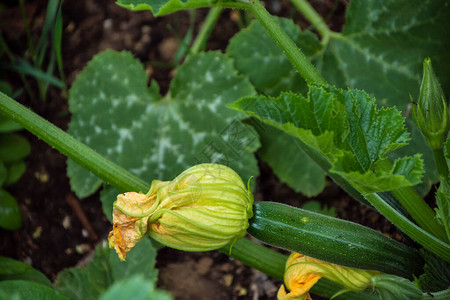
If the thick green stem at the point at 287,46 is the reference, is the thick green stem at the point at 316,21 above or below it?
below

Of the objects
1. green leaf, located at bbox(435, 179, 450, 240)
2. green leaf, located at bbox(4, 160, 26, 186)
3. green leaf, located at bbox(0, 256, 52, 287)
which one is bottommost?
green leaf, located at bbox(0, 256, 52, 287)

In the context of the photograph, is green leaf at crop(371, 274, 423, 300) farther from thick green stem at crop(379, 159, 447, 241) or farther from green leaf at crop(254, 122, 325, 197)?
green leaf at crop(254, 122, 325, 197)

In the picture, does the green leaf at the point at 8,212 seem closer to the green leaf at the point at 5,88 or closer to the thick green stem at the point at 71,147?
the green leaf at the point at 5,88

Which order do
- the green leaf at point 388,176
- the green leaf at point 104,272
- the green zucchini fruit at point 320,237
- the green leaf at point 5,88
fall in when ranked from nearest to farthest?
the green leaf at point 388,176
the green zucchini fruit at point 320,237
the green leaf at point 104,272
the green leaf at point 5,88

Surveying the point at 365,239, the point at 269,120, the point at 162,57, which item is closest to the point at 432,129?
the point at 365,239

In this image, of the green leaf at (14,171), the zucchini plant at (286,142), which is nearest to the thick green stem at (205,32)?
the zucchini plant at (286,142)

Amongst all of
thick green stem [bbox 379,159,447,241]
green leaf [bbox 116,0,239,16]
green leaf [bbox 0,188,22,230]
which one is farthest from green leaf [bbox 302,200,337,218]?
green leaf [bbox 0,188,22,230]

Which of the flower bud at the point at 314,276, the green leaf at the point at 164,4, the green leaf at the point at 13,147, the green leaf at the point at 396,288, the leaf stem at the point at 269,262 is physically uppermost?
the green leaf at the point at 164,4
